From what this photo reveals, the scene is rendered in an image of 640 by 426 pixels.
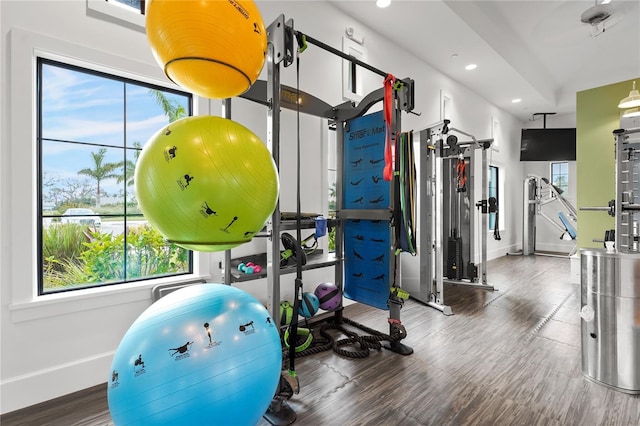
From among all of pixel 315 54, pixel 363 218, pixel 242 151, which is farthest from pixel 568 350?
pixel 315 54

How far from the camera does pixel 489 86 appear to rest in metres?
6.43

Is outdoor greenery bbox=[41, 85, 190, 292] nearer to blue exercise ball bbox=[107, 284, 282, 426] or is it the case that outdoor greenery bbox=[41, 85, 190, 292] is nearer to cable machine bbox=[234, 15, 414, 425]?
cable machine bbox=[234, 15, 414, 425]

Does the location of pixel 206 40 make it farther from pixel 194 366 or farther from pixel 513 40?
pixel 513 40

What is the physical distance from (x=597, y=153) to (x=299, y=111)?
16.6 feet

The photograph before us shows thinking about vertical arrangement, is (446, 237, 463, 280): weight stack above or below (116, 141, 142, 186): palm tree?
below

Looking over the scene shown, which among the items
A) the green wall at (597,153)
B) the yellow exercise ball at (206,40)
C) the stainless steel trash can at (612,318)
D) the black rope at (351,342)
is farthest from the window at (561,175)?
the yellow exercise ball at (206,40)

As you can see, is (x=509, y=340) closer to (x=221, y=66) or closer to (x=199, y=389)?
(x=199, y=389)

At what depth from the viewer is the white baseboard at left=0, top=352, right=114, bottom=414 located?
5.96 ft

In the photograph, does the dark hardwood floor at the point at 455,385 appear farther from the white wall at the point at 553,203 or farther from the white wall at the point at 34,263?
the white wall at the point at 553,203

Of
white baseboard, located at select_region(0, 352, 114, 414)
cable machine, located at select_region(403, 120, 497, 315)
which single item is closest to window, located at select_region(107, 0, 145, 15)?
white baseboard, located at select_region(0, 352, 114, 414)

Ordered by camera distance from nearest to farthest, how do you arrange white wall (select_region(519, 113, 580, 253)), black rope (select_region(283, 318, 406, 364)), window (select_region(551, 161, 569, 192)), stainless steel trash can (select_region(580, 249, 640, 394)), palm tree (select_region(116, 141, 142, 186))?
stainless steel trash can (select_region(580, 249, 640, 394)) → palm tree (select_region(116, 141, 142, 186)) → black rope (select_region(283, 318, 406, 364)) → white wall (select_region(519, 113, 580, 253)) → window (select_region(551, 161, 569, 192))

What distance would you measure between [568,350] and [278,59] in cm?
336

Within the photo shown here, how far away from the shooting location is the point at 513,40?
17.4ft

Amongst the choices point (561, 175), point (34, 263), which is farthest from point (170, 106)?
point (561, 175)
